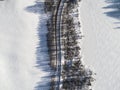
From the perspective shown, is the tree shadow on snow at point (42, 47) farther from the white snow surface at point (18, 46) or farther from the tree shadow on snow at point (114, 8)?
the tree shadow on snow at point (114, 8)

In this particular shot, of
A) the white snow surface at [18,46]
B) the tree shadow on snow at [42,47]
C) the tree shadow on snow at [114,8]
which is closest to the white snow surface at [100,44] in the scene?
the tree shadow on snow at [114,8]

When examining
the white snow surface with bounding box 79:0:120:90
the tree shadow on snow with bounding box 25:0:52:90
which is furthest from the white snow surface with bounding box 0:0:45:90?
the white snow surface with bounding box 79:0:120:90

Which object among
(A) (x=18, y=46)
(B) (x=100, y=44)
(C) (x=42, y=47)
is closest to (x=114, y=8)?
(B) (x=100, y=44)

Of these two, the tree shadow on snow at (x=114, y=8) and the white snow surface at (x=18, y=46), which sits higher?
the tree shadow on snow at (x=114, y=8)

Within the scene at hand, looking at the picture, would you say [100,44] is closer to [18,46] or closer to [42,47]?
[42,47]

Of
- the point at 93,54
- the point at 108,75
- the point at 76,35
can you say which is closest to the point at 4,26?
the point at 76,35

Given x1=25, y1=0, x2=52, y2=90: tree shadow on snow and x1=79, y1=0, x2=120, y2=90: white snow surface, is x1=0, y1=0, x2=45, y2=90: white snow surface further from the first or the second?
x1=79, y1=0, x2=120, y2=90: white snow surface
